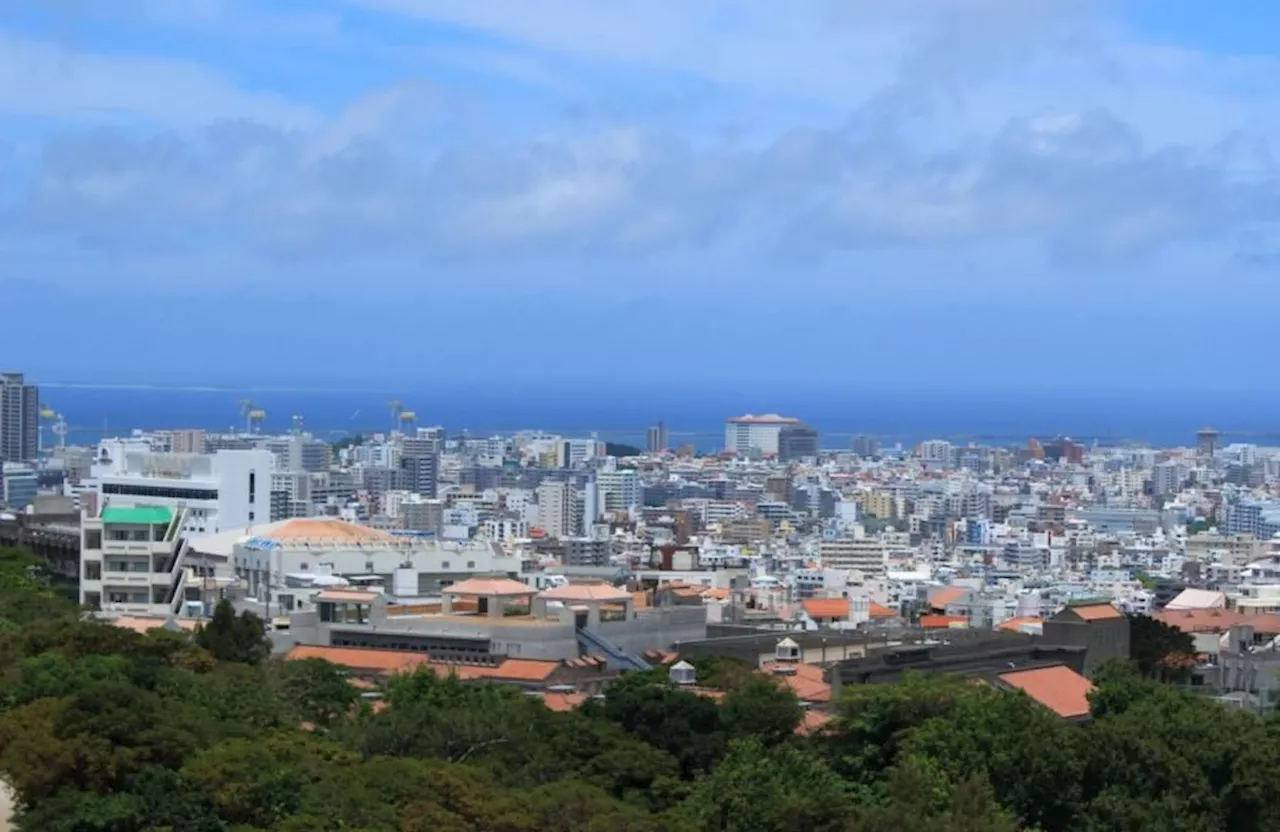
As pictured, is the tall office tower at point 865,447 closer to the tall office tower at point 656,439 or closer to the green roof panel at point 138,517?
the tall office tower at point 656,439

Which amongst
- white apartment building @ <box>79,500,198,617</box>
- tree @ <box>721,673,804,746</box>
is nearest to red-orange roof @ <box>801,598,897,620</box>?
white apartment building @ <box>79,500,198,617</box>

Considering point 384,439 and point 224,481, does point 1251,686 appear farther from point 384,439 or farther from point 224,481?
point 384,439

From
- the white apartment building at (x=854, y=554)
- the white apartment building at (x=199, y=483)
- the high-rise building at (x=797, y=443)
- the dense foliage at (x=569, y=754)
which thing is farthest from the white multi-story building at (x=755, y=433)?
the dense foliage at (x=569, y=754)

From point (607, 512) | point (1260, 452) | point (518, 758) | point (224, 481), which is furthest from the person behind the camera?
point (1260, 452)

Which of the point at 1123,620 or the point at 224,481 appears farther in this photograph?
the point at 224,481

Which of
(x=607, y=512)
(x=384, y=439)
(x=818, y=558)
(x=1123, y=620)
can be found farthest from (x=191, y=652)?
(x=384, y=439)

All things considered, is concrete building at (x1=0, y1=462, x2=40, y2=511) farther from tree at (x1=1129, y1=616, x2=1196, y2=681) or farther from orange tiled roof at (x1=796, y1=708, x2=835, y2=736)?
orange tiled roof at (x1=796, y1=708, x2=835, y2=736)
